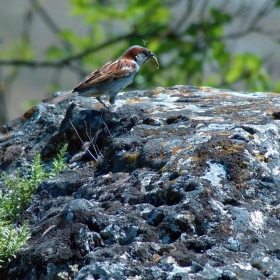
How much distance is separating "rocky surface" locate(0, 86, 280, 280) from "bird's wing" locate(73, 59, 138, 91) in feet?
5.16

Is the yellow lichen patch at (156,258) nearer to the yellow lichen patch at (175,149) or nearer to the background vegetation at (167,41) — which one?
the yellow lichen patch at (175,149)

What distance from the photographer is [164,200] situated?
355 centimetres

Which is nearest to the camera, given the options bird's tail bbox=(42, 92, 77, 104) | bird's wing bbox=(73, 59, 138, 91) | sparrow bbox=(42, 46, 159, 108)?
bird's tail bbox=(42, 92, 77, 104)

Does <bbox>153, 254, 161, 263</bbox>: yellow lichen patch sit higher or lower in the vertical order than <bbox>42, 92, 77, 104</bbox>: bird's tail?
lower

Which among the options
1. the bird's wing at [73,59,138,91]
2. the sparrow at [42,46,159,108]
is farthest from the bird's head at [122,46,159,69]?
the bird's wing at [73,59,138,91]

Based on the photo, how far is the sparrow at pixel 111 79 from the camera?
19.2ft

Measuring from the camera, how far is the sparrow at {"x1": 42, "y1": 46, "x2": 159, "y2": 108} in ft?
19.2

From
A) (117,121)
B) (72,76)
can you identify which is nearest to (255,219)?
(117,121)

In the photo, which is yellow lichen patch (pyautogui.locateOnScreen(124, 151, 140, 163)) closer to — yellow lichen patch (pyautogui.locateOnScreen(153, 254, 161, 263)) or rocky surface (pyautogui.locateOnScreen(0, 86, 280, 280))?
rocky surface (pyautogui.locateOnScreen(0, 86, 280, 280))

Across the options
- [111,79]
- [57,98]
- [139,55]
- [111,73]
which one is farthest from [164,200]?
[139,55]

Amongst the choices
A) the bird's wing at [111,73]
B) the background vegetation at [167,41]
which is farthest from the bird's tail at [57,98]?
the background vegetation at [167,41]

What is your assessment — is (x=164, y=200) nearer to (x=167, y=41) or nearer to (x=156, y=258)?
(x=156, y=258)

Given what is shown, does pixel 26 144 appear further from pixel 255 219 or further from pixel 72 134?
pixel 255 219

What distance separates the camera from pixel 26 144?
200 inches
